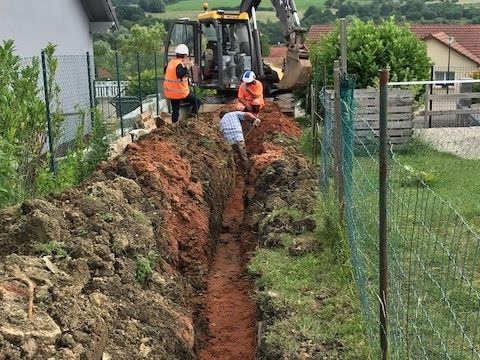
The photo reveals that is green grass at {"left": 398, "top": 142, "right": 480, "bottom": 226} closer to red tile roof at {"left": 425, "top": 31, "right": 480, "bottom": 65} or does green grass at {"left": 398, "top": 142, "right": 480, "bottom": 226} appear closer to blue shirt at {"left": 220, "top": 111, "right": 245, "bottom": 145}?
blue shirt at {"left": 220, "top": 111, "right": 245, "bottom": 145}

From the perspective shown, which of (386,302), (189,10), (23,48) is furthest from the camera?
(189,10)

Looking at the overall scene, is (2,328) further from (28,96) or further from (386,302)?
(28,96)

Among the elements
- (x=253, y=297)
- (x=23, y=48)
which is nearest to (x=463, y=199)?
(x=253, y=297)

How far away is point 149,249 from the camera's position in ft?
22.4

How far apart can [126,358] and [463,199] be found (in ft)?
21.4

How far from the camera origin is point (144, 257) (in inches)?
257

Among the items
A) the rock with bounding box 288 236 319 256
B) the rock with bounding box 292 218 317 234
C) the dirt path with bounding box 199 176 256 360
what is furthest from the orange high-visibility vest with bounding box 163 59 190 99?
the rock with bounding box 288 236 319 256

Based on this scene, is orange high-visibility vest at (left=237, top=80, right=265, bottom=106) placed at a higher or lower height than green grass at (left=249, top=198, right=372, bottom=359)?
higher

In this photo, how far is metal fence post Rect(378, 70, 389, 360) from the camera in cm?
393

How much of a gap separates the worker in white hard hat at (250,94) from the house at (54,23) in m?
5.36

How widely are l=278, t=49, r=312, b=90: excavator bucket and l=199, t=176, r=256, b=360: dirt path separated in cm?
Answer: 730

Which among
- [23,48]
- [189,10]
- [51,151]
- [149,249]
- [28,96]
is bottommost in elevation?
[149,249]

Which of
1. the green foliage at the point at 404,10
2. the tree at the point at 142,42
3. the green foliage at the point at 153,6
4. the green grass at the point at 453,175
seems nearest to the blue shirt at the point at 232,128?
the green grass at the point at 453,175

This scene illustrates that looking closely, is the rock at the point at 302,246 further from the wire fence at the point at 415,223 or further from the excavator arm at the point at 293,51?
the excavator arm at the point at 293,51
